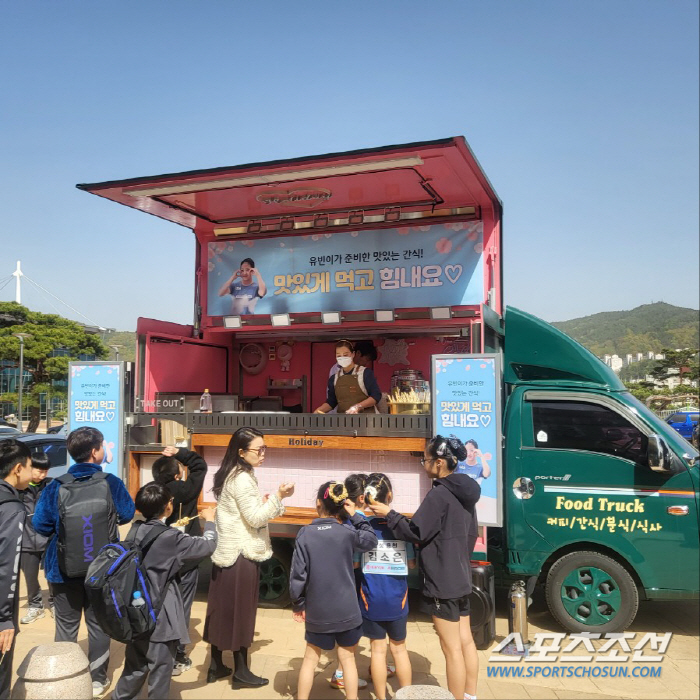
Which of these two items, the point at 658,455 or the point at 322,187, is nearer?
the point at 658,455

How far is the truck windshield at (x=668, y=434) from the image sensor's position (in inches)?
219

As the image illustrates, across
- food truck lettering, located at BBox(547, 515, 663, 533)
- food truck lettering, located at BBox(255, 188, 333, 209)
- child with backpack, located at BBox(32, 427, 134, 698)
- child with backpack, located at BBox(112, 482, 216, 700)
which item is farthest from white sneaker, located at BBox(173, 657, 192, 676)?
food truck lettering, located at BBox(255, 188, 333, 209)

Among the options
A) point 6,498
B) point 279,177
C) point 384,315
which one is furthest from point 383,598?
point 279,177

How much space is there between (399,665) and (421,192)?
15.2ft

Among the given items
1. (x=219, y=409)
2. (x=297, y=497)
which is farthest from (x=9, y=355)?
→ (x=297, y=497)

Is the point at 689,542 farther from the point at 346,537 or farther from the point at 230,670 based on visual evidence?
the point at 230,670

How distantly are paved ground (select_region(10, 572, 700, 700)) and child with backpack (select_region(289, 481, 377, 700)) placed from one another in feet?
2.78

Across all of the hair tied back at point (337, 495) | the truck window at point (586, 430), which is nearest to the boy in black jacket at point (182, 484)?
the hair tied back at point (337, 495)

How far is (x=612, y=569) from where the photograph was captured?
5523 millimetres

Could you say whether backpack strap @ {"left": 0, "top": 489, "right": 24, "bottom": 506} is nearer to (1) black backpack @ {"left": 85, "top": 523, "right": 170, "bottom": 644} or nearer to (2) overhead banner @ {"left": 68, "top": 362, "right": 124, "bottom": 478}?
(1) black backpack @ {"left": 85, "top": 523, "right": 170, "bottom": 644}

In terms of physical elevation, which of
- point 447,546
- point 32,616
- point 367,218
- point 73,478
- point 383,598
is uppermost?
point 367,218

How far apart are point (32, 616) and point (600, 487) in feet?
17.4

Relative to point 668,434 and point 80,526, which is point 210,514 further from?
point 668,434

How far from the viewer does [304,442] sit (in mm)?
6156
